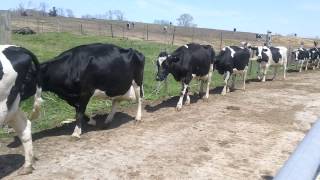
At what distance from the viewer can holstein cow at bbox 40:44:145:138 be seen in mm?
9023

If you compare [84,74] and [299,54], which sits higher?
[84,74]

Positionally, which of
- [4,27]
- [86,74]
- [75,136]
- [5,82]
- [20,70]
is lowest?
[75,136]

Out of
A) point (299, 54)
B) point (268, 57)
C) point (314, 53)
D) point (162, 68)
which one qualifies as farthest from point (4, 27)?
point (314, 53)

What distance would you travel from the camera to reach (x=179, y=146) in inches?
332

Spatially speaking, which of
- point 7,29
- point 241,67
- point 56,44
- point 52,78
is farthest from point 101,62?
point 56,44

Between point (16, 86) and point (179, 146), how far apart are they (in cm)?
327

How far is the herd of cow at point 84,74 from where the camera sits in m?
6.68

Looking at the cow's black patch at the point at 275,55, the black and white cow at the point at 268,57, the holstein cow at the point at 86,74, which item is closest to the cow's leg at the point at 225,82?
the black and white cow at the point at 268,57

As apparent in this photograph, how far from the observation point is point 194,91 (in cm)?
1584

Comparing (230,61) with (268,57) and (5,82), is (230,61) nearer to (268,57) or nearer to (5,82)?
(268,57)

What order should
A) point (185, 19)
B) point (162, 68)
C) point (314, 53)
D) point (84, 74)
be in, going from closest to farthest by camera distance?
point (84, 74), point (162, 68), point (314, 53), point (185, 19)

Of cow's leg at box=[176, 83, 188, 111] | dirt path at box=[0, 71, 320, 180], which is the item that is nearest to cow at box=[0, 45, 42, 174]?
dirt path at box=[0, 71, 320, 180]

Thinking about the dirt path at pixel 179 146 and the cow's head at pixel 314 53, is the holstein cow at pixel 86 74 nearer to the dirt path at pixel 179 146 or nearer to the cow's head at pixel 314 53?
the dirt path at pixel 179 146

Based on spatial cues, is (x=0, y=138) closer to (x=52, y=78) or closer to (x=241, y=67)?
(x=52, y=78)
